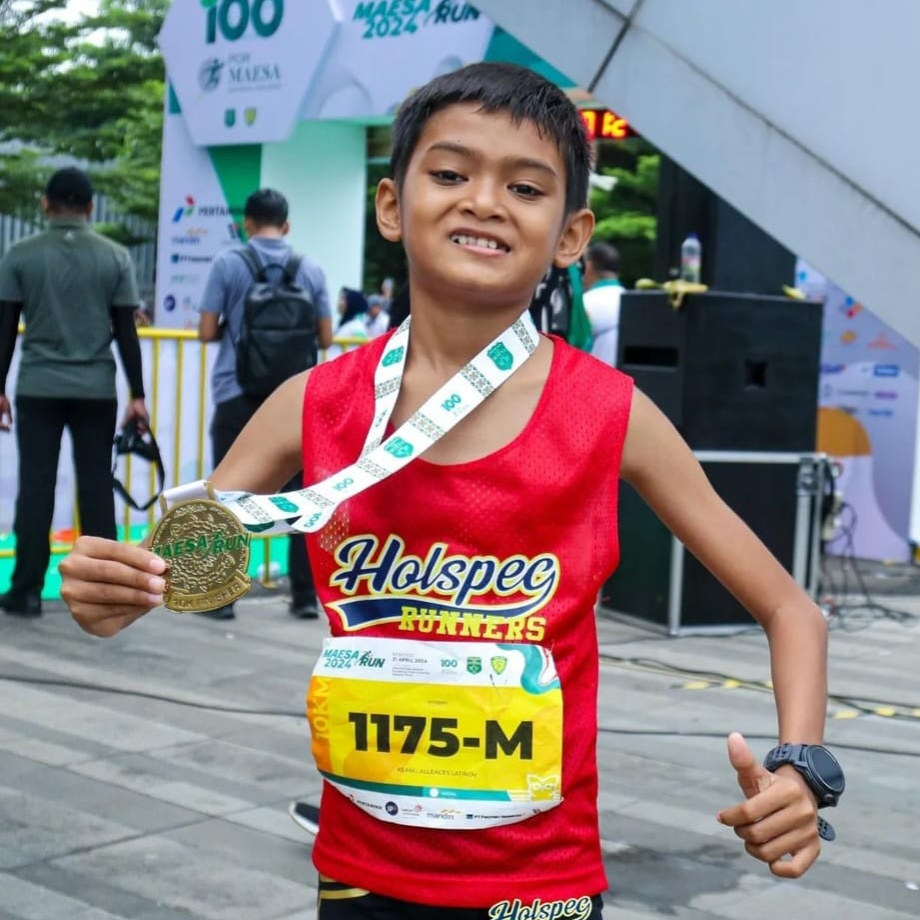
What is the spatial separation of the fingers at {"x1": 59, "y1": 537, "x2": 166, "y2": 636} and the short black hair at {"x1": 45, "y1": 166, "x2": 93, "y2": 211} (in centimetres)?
575

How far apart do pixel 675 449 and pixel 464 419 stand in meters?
0.28

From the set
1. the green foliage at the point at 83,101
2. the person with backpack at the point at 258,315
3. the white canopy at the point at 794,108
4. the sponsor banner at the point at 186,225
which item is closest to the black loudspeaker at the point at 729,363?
the person with backpack at the point at 258,315

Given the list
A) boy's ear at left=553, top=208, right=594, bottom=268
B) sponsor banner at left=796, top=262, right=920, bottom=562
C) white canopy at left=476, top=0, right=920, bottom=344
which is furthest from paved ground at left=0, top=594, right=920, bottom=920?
sponsor banner at left=796, top=262, right=920, bottom=562

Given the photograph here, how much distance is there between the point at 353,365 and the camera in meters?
2.14

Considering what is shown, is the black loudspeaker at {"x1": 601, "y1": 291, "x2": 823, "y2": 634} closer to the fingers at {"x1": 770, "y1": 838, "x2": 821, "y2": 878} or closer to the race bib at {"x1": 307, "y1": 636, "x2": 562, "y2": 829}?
the race bib at {"x1": 307, "y1": 636, "x2": 562, "y2": 829}

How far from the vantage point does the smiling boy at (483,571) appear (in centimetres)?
199

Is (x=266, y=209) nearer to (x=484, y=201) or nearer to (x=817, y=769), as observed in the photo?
(x=484, y=201)

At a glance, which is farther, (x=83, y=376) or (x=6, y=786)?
(x=83, y=376)

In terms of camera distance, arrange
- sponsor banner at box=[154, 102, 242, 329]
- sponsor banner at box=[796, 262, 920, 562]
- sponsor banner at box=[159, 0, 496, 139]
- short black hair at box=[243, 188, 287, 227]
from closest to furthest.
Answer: short black hair at box=[243, 188, 287, 227], sponsor banner at box=[796, 262, 920, 562], sponsor banner at box=[159, 0, 496, 139], sponsor banner at box=[154, 102, 242, 329]

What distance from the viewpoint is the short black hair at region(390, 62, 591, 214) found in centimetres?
201

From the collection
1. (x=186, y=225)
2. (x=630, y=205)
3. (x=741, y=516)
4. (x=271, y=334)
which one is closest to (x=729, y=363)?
(x=741, y=516)

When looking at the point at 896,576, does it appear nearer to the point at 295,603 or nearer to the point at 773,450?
the point at 773,450

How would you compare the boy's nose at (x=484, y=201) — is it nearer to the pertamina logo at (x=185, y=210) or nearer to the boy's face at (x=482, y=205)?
the boy's face at (x=482, y=205)

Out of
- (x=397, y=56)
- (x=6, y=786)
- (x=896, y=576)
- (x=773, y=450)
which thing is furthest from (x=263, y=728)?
(x=397, y=56)
